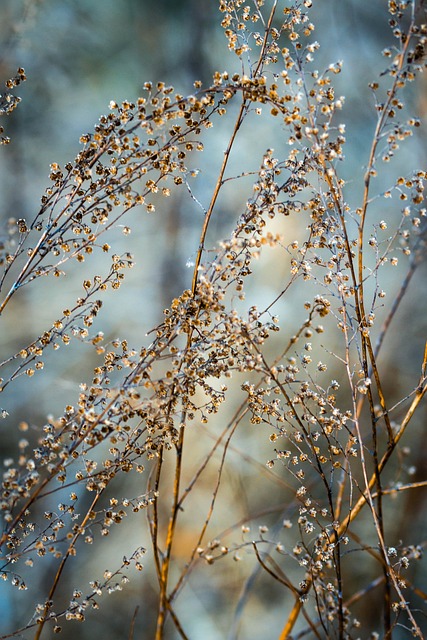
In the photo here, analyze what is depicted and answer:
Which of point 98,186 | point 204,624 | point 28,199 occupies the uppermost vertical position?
point 28,199

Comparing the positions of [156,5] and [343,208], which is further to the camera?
[156,5]

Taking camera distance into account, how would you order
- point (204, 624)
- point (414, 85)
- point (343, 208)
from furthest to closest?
point (414, 85) < point (204, 624) < point (343, 208)

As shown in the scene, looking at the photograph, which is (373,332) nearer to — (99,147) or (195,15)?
(195,15)

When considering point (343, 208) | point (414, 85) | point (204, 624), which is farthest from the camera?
point (414, 85)

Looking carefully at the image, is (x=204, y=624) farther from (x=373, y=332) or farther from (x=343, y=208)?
(x=343, y=208)

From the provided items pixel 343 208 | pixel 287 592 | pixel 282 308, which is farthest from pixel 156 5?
pixel 287 592

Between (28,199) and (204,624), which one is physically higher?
(28,199)
